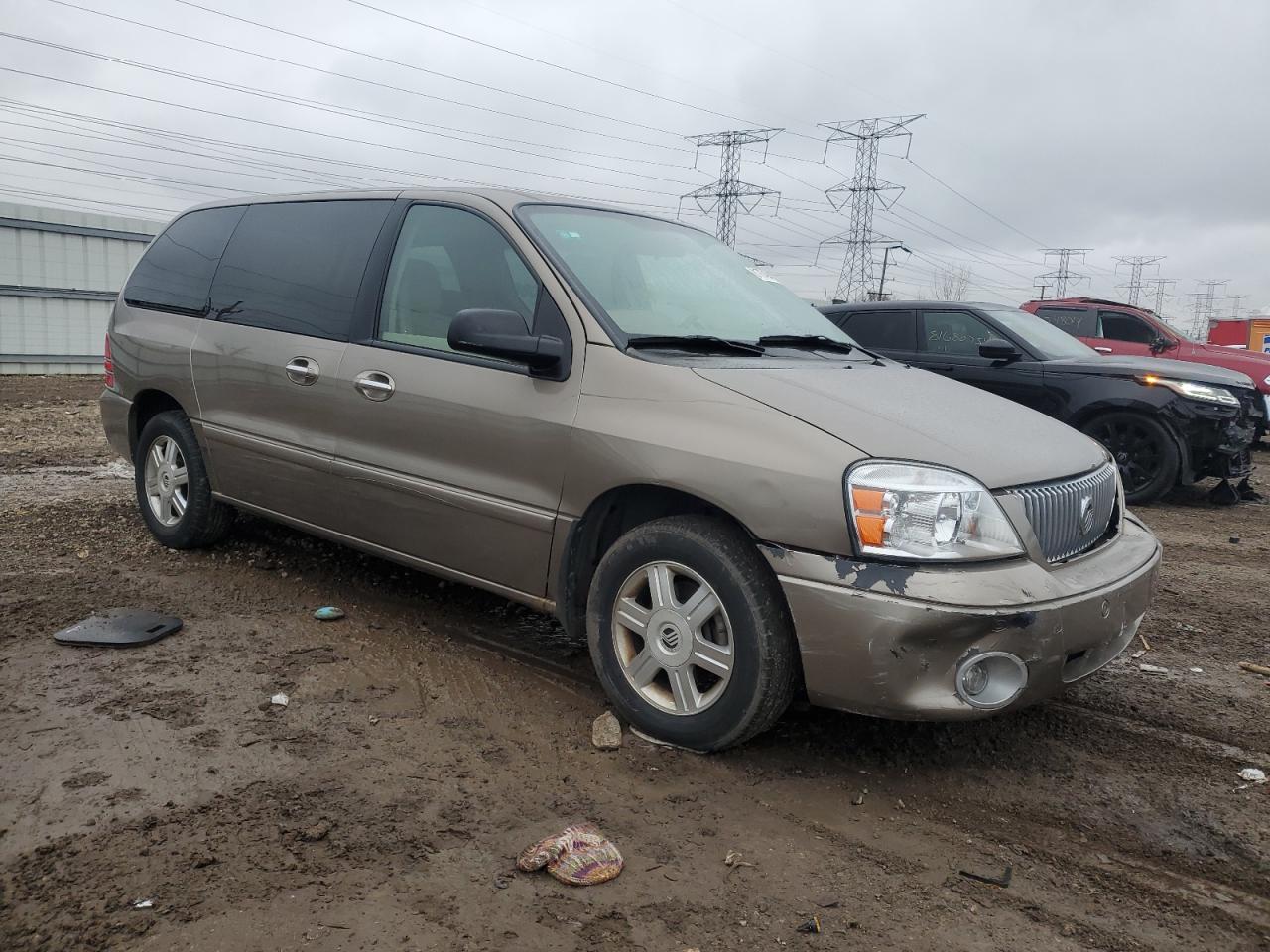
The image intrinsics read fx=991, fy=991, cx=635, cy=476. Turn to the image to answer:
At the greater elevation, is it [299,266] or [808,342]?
[299,266]

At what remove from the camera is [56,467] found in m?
7.70

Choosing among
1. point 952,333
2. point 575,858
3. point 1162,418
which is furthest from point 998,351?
point 575,858

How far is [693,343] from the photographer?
3451 millimetres

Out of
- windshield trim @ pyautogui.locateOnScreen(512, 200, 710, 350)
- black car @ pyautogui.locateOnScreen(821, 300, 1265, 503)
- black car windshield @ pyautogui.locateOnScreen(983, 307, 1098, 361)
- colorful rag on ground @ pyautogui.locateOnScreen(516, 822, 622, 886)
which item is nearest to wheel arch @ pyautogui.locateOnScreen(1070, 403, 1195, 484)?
black car @ pyautogui.locateOnScreen(821, 300, 1265, 503)

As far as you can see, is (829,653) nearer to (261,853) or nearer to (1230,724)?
(261,853)

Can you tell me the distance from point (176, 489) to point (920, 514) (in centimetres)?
399

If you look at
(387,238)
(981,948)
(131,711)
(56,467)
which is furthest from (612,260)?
(56,467)

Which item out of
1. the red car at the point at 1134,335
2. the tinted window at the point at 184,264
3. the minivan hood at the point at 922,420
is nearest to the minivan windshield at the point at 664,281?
the minivan hood at the point at 922,420

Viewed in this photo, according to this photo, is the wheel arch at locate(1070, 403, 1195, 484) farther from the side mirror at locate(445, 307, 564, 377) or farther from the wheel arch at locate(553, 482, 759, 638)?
the side mirror at locate(445, 307, 564, 377)

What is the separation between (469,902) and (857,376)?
2154mm

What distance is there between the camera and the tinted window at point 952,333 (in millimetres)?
8914

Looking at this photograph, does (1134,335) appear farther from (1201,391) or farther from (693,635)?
(693,635)

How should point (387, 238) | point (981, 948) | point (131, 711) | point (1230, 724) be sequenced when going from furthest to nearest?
1. point (387, 238)
2. point (1230, 724)
3. point (131, 711)
4. point (981, 948)

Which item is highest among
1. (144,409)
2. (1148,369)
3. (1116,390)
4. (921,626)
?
(1148,369)
